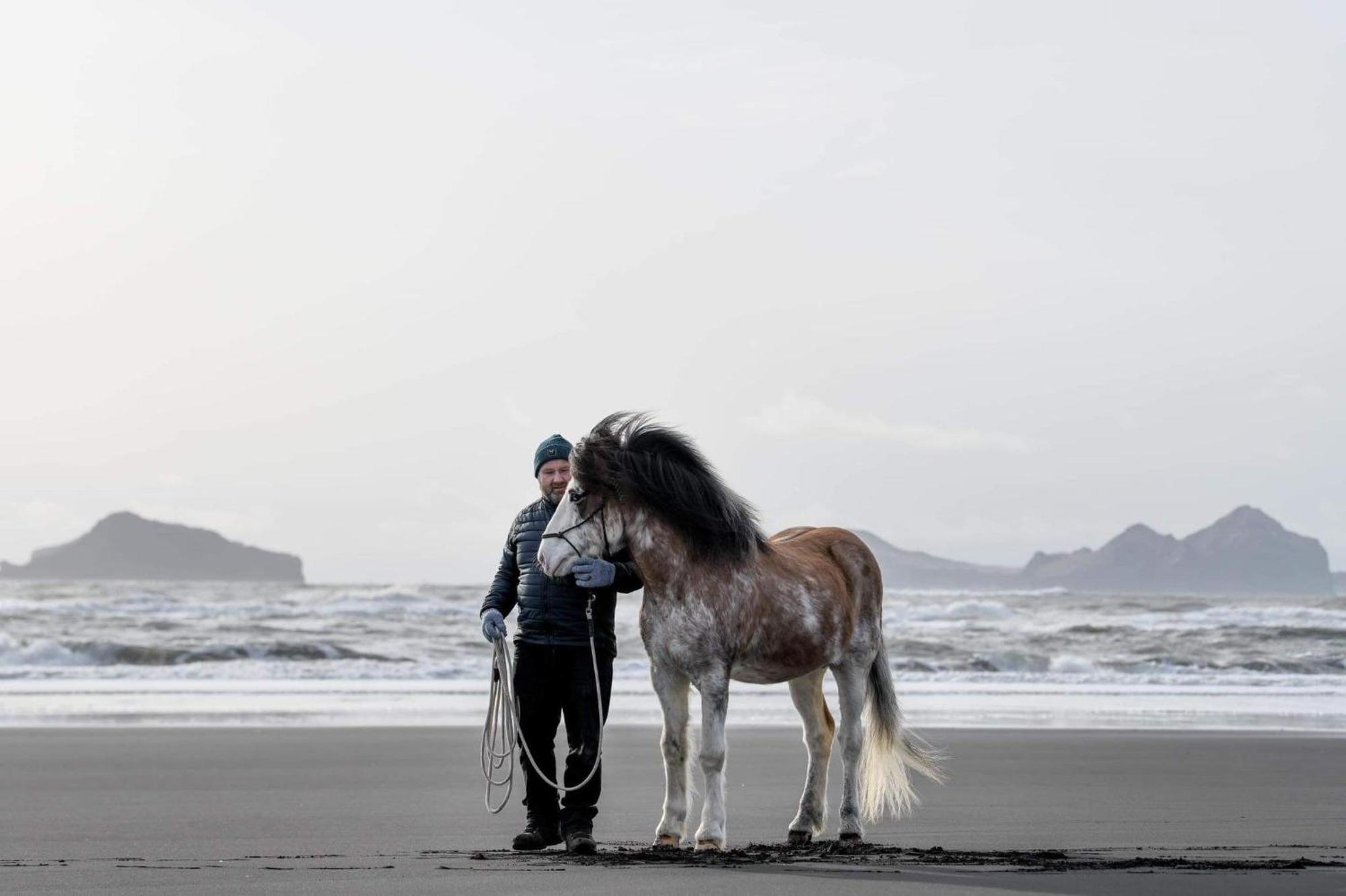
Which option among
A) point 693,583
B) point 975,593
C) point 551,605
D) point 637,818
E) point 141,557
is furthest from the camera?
point 141,557

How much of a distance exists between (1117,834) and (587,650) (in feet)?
9.05

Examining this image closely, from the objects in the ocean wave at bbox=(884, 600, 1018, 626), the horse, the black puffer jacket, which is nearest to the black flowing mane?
the horse

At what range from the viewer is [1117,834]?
7.02 metres

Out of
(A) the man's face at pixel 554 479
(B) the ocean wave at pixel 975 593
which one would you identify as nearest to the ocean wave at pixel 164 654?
(A) the man's face at pixel 554 479

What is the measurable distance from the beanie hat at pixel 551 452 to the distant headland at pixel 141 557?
270 feet

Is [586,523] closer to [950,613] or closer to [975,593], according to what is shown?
[950,613]

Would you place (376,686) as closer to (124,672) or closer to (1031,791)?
(124,672)

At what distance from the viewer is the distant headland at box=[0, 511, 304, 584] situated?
86500 millimetres

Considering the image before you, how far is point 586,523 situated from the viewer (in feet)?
20.0

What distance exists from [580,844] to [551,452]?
1.76m

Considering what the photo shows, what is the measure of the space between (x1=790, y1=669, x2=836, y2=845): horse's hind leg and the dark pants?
3.12 feet

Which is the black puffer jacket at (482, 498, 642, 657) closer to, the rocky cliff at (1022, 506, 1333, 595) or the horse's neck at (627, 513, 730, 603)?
the horse's neck at (627, 513, 730, 603)

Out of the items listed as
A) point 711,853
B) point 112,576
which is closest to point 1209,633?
point 711,853

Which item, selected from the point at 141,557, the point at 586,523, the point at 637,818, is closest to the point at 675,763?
the point at 586,523
